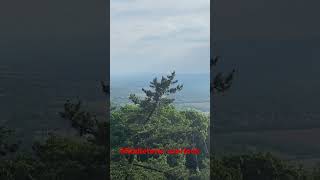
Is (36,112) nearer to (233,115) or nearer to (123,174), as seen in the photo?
(123,174)

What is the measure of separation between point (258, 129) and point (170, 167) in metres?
1.16

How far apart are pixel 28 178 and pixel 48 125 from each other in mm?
677

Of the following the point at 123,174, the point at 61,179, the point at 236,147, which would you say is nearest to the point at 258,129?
the point at 236,147

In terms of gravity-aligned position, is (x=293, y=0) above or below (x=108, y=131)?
above

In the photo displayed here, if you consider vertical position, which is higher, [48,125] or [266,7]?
[266,7]

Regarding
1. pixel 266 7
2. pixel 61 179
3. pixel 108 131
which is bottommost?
pixel 61 179

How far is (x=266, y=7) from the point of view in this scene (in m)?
7.91

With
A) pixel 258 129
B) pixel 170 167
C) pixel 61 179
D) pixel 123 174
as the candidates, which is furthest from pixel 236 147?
pixel 61 179

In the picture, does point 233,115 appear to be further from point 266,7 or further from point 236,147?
point 266,7

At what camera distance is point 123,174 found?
801 cm

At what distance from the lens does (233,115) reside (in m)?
8.05

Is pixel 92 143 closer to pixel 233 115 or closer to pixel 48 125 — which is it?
pixel 48 125

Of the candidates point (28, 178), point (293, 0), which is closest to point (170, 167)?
point (28, 178)

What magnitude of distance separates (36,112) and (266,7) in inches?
120
